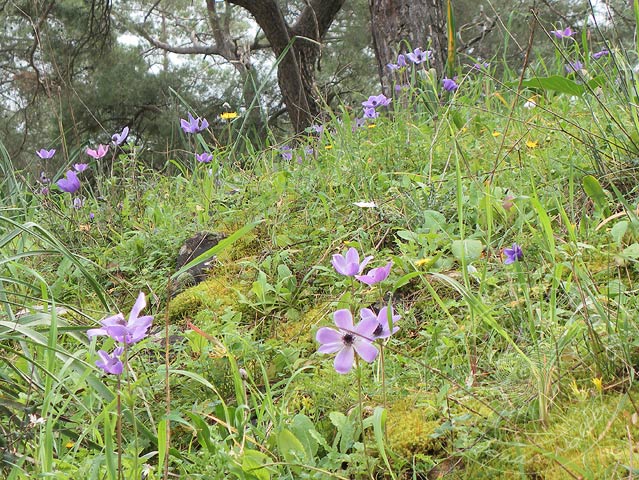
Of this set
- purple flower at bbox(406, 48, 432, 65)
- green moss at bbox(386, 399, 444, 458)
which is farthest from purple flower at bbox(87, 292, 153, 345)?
purple flower at bbox(406, 48, 432, 65)

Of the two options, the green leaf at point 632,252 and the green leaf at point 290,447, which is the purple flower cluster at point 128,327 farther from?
the green leaf at point 632,252

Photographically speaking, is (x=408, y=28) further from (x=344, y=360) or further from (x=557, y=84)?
(x=344, y=360)

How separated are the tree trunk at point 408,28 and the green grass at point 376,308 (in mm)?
1336

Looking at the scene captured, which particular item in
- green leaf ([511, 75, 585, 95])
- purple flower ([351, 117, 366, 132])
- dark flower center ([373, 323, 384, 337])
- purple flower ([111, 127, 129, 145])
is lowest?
dark flower center ([373, 323, 384, 337])

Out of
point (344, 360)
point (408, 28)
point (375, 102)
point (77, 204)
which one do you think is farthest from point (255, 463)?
point (408, 28)

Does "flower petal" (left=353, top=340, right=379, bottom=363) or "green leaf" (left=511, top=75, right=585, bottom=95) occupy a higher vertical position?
"green leaf" (left=511, top=75, right=585, bottom=95)

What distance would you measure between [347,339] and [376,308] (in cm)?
64

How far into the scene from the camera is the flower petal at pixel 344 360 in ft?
2.91

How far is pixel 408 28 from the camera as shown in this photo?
147 inches

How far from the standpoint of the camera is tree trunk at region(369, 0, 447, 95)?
146 inches

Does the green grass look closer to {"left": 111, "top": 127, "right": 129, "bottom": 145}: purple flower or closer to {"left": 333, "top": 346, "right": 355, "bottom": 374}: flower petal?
{"left": 333, "top": 346, "right": 355, "bottom": 374}: flower petal

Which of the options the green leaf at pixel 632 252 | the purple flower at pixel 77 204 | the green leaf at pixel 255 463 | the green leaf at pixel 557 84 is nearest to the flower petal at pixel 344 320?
the green leaf at pixel 255 463

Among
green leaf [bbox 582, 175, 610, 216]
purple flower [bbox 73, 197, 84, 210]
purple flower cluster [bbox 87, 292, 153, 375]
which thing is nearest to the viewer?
purple flower cluster [bbox 87, 292, 153, 375]

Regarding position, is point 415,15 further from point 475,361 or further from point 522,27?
point 522,27
